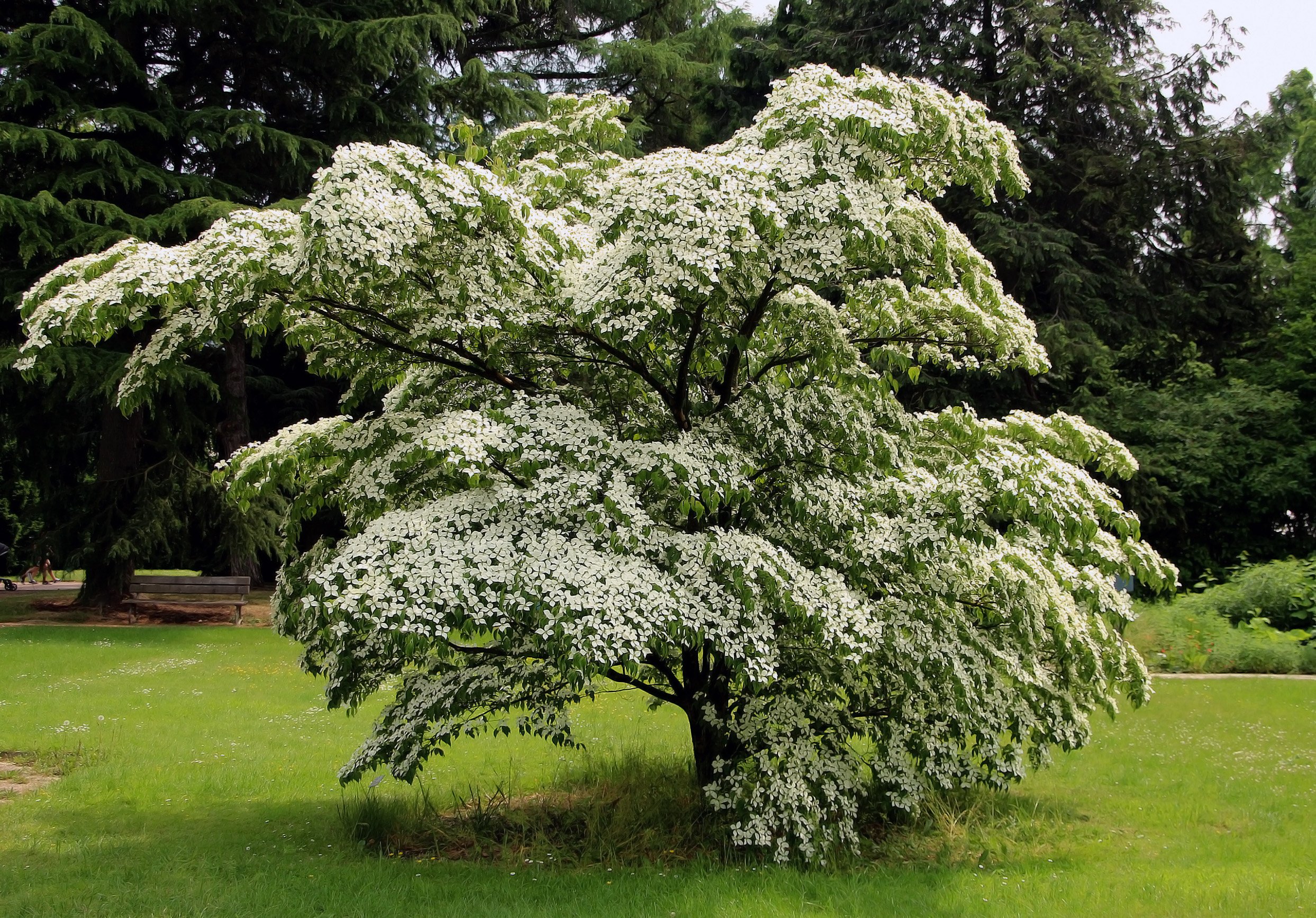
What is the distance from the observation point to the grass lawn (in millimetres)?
5211

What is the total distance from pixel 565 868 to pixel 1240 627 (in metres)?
11.8

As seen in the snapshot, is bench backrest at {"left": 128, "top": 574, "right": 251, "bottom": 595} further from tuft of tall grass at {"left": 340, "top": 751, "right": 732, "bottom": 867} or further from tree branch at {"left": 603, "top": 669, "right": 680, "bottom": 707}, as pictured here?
tree branch at {"left": 603, "top": 669, "right": 680, "bottom": 707}

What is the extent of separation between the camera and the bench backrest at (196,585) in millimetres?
17344

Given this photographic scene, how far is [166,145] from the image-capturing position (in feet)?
56.0

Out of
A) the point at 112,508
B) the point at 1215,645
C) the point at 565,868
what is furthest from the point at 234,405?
the point at 1215,645

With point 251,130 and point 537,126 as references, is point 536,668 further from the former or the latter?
point 251,130

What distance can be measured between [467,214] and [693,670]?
3001 mm

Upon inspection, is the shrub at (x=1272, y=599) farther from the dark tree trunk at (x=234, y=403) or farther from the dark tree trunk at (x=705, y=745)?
the dark tree trunk at (x=234, y=403)

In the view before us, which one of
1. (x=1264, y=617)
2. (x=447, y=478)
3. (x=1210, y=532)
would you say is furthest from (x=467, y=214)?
(x=1210, y=532)

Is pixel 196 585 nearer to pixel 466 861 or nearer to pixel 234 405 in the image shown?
pixel 234 405

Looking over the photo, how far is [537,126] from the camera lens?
25.7ft

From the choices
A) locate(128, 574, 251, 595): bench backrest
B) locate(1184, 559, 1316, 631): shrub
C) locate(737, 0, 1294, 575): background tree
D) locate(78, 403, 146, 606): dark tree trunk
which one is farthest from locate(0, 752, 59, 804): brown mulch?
locate(737, 0, 1294, 575): background tree

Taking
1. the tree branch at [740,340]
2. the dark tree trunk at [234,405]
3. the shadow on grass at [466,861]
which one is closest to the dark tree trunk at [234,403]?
the dark tree trunk at [234,405]

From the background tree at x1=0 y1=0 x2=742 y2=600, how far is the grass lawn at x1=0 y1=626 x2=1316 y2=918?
656 cm
